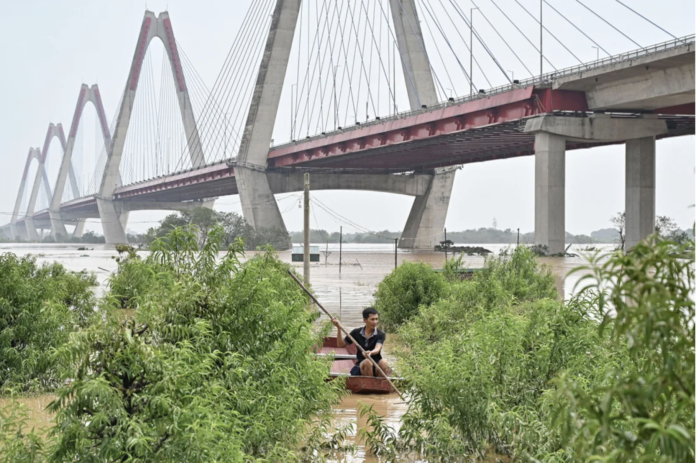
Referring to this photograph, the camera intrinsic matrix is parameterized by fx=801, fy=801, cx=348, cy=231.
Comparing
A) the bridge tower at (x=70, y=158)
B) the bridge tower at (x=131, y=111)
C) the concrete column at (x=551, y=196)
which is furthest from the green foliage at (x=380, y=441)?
the bridge tower at (x=70, y=158)

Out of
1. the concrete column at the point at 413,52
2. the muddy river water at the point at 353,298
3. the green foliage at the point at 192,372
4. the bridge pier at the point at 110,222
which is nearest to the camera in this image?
the green foliage at the point at 192,372

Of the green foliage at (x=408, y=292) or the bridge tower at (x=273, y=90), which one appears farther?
the bridge tower at (x=273, y=90)

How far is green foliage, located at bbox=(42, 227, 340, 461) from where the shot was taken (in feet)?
14.5

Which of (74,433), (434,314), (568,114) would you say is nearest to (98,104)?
(568,114)

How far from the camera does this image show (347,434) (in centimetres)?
799

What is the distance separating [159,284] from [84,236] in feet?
377

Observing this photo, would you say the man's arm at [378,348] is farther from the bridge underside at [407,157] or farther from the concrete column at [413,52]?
the concrete column at [413,52]

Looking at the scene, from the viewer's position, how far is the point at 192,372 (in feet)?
16.0

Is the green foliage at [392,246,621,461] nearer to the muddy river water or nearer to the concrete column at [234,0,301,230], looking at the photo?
the muddy river water

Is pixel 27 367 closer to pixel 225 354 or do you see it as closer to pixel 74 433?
pixel 225 354

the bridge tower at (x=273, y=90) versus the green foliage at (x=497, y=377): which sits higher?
the bridge tower at (x=273, y=90)

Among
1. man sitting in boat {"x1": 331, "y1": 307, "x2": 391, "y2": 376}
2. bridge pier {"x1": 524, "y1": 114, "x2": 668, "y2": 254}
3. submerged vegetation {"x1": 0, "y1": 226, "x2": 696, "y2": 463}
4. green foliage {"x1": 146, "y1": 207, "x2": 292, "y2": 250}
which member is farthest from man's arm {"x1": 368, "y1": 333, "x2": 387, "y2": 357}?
green foliage {"x1": 146, "y1": 207, "x2": 292, "y2": 250}

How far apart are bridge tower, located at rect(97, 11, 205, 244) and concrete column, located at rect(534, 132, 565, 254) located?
45743 mm

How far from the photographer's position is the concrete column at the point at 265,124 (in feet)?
163
